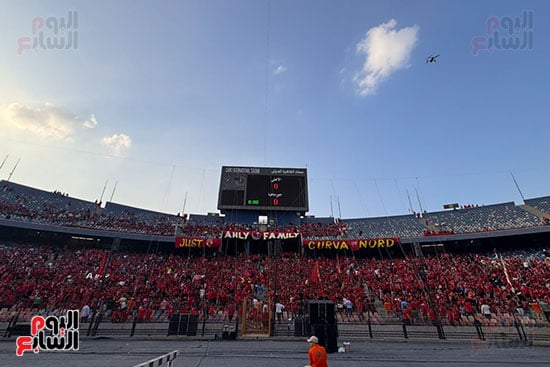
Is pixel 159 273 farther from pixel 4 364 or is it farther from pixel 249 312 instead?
pixel 4 364

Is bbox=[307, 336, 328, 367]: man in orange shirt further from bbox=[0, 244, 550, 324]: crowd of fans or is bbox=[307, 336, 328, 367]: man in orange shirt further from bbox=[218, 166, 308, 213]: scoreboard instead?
bbox=[218, 166, 308, 213]: scoreboard

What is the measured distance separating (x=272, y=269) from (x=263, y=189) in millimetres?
10640

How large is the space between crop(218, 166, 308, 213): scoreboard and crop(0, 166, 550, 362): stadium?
0.47 feet

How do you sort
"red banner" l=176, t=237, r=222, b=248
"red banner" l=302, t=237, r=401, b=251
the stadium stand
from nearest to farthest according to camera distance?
1. the stadium stand
2. "red banner" l=302, t=237, r=401, b=251
3. "red banner" l=176, t=237, r=222, b=248

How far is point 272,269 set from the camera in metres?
26.8

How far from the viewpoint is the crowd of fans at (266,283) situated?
18.4 metres

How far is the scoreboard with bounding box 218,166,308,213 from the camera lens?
33312 mm

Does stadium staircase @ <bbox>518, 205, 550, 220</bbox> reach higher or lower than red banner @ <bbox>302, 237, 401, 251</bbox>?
higher

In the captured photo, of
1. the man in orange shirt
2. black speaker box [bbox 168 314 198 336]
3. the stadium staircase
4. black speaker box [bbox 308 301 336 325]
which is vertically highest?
the stadium staircase

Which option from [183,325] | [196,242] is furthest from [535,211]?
[183,325]

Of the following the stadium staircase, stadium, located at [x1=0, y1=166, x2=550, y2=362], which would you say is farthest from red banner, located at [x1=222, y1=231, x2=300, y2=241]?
the stadium staircase

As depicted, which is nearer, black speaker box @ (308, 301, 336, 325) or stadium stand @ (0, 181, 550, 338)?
black speaker box @ (308, 301, 336, 325)

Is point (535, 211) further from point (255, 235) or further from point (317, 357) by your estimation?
point (317, 357)

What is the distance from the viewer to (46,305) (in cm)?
1873
